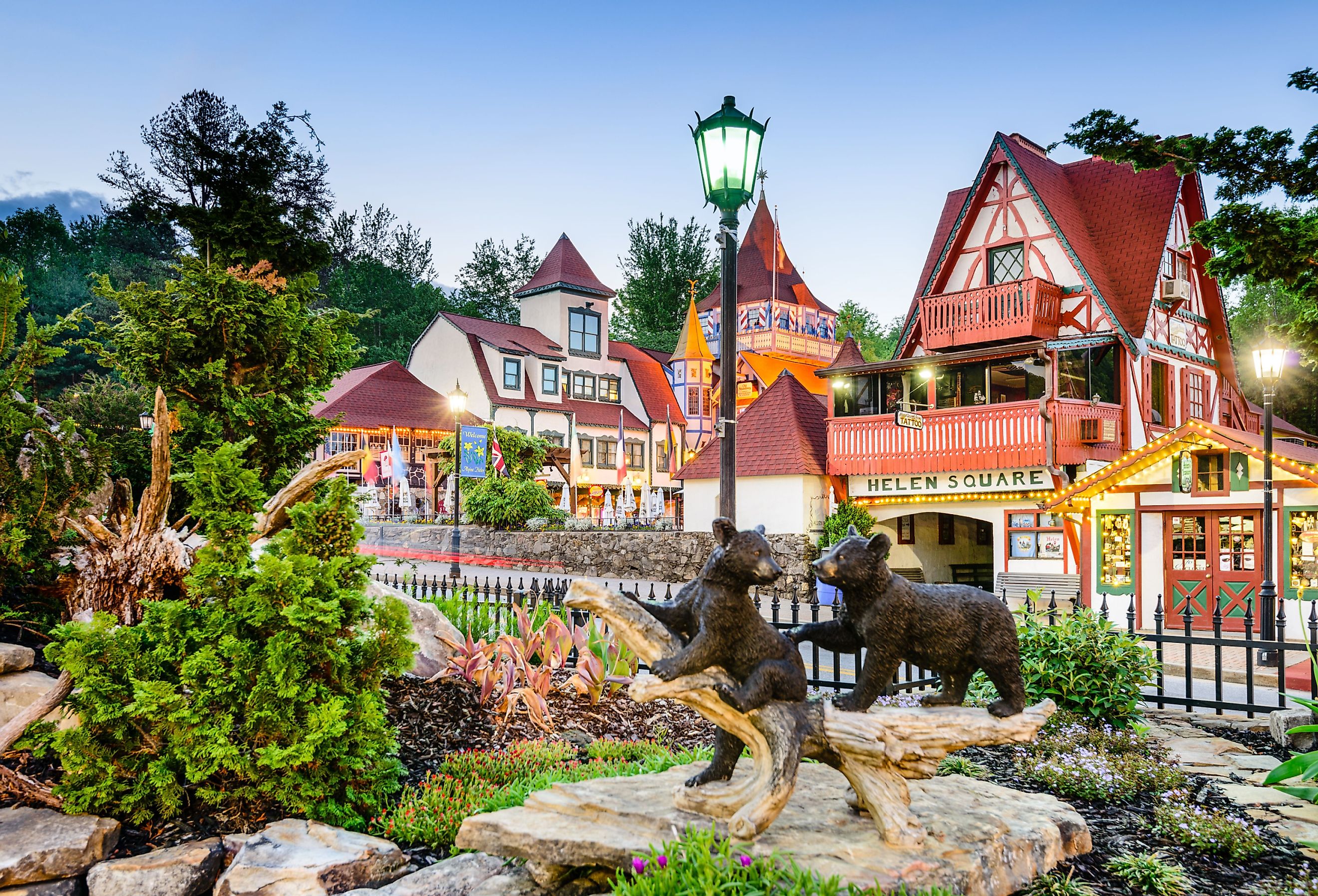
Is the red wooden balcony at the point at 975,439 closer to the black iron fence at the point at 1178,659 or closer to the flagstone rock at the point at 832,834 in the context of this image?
the black iron fence at the point at 1178,659

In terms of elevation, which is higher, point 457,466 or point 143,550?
point 457,466

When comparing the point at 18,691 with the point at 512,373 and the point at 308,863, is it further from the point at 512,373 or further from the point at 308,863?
the point at 512,373

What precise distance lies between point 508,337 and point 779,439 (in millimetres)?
21369

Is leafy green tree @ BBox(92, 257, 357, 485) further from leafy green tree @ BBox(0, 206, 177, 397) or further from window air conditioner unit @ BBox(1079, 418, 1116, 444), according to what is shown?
leafy green tree @ BBox(0, 206, 177, 397)

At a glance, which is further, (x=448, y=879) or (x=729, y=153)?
(x=729, y=153)

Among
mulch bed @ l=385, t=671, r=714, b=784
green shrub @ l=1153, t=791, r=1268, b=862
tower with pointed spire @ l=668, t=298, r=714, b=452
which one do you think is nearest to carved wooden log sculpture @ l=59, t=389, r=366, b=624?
mulch bed @ l=385, t=671, r=714, b=784

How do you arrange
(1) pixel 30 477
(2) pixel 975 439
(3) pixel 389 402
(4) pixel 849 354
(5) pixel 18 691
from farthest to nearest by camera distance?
(3) pixel 389 402 < (4) pixel 849 354 < (2) pixel 975 439 < (1) pixel 30 477 < (5) pixel 18 691

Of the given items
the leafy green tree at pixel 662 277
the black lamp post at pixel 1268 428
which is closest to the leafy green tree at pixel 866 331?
the leafy green tree at pixel 662 277

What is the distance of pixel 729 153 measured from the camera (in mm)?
6414

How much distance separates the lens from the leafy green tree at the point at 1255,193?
8609mm

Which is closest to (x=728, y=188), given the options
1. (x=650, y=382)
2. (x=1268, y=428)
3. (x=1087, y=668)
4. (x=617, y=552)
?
(x=1087, y=668)

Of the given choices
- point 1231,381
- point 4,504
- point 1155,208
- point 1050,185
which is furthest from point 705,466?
point 4,504

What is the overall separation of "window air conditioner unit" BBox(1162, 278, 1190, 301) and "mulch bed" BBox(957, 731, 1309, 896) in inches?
689

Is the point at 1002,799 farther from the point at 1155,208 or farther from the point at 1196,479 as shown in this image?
the point at 1155,208
